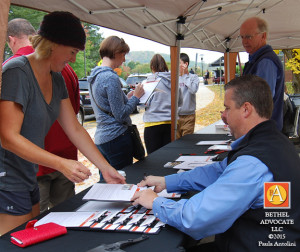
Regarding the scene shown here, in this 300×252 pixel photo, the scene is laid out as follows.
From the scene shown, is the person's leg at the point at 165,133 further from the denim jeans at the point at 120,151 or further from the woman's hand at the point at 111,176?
the woman's hand at the point at 111,176

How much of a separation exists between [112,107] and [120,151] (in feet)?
1.22

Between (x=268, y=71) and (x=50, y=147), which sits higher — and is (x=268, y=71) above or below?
above

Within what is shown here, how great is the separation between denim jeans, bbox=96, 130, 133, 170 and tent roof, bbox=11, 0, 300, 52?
1.13 metres

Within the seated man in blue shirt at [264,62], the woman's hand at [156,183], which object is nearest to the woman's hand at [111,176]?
the woman's hand at [156,183]

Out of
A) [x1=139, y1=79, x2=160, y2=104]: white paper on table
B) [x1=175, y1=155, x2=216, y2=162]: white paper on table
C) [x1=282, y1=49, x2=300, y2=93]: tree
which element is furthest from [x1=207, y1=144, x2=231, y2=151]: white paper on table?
[x1=282, y1=49, x2=300, y2=93]: tree

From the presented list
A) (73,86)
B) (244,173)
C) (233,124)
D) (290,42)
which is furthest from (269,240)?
(290,42)

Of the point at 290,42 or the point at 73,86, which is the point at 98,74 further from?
the point at 290,42

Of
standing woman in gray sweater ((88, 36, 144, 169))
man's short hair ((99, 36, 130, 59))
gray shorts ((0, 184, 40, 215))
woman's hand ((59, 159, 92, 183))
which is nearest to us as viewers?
woman's hand ((59, 159, 92, 183))

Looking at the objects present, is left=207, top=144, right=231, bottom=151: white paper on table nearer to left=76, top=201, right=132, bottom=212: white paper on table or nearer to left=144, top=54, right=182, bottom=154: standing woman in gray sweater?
left=144, top=54, right=182, bottom=154: standing woman in gray sweater

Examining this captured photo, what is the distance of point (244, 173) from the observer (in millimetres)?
1242

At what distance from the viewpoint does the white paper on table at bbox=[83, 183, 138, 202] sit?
160 centimetres

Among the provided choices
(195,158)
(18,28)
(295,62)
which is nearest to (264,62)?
(195,158)

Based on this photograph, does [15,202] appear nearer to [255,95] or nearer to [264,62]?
[255,95]

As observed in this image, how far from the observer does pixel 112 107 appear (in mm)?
2795
